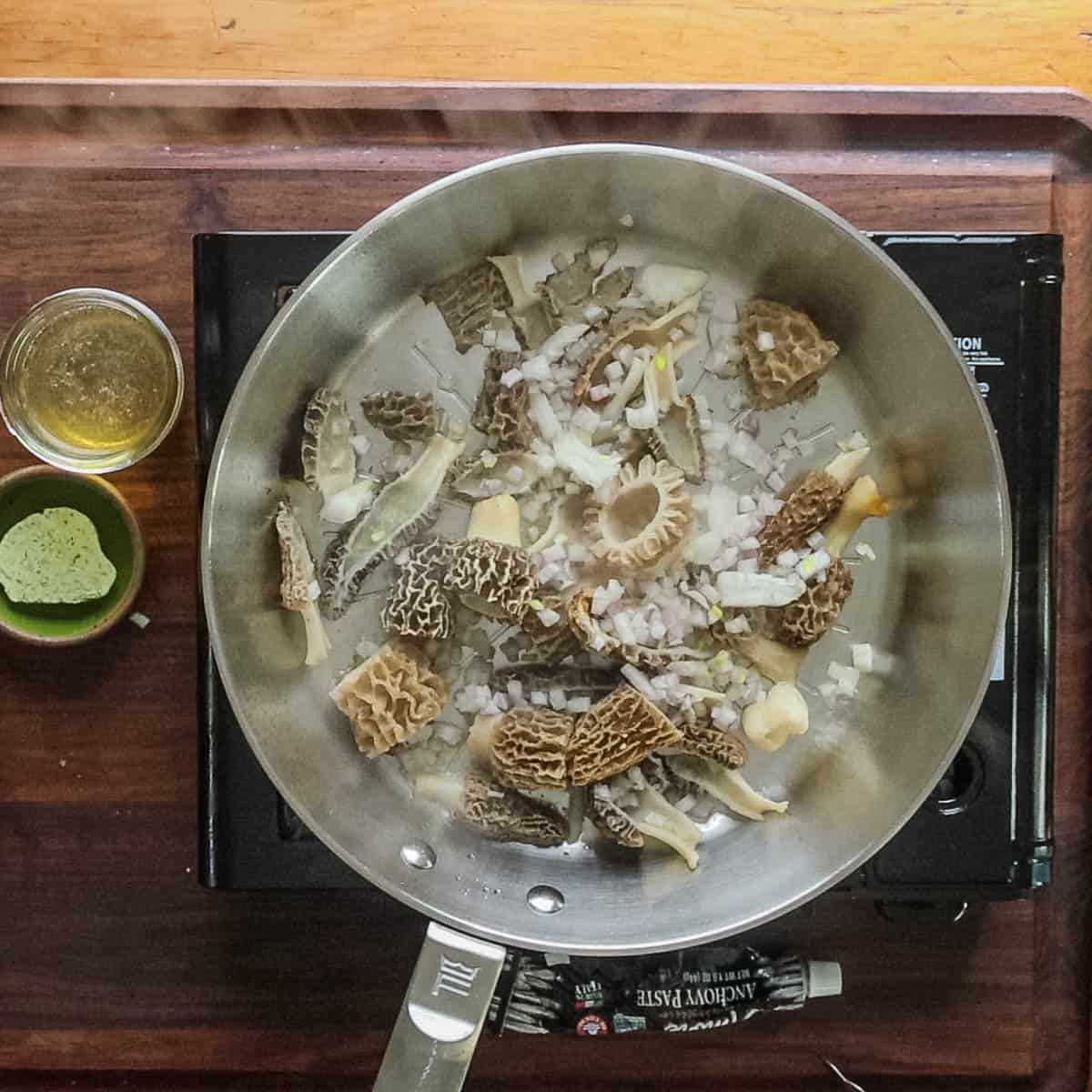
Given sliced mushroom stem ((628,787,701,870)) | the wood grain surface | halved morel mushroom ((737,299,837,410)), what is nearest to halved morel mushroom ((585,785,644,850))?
sliced mushroom stem ((628,787,701,870))

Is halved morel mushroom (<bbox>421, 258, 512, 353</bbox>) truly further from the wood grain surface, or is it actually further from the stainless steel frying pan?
the wood grain surface

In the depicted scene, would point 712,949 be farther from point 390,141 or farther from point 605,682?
point 390,141

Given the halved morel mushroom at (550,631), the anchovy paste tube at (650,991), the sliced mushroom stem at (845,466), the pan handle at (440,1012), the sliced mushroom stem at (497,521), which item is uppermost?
the sliced mushroom stem at (845,466)

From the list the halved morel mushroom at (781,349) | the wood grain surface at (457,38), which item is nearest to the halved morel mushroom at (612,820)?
the halved morel mushroom at (781,349)

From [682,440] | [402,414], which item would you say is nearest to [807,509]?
[682,440]

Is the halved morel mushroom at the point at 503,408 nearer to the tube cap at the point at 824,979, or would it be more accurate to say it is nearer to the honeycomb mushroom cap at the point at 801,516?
the honeycomb mushroom cap at the point at 801,516

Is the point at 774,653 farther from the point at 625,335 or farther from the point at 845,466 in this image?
the point at 625,335
